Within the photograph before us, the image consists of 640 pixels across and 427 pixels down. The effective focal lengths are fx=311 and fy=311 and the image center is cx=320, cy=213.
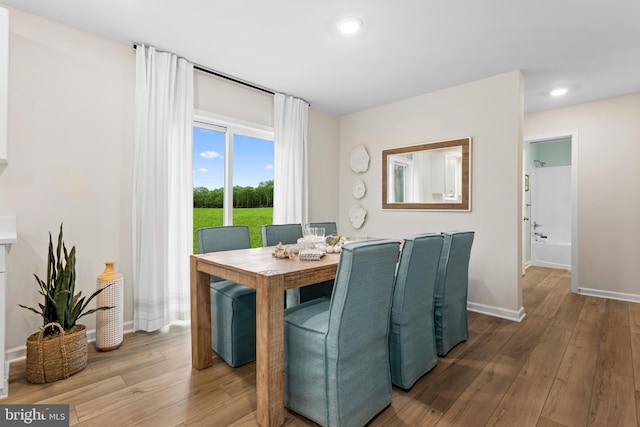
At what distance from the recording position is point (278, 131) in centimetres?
384

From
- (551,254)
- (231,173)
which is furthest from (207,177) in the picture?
(551,254)

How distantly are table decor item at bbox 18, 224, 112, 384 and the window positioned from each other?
125 cm

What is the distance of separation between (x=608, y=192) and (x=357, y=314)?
417cm

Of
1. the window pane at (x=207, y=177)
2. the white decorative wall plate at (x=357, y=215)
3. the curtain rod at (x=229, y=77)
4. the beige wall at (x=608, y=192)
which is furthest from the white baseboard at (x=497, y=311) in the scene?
the curtain rod at (x=229, y=77)

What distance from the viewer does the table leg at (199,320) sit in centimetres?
210

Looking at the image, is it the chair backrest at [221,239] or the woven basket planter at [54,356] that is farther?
the chair backrest at [221,239]

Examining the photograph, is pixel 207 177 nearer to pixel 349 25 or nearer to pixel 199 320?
pixel 199 320

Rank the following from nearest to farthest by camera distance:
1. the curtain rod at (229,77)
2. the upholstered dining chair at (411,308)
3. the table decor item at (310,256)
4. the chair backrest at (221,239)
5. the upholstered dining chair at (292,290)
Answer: the upholstered dining chair at (411,308) → the table decor item at (310,256) → the chair backrest at (221,239) → the upholstered dining chair at (292,290) → the curtain rod at (229,77)

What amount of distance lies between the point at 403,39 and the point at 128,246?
2.91 metres

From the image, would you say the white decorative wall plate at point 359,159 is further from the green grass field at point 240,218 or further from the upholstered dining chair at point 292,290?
the upholstered dining chair at point 292,290

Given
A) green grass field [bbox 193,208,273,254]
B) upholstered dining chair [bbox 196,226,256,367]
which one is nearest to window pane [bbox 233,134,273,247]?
green grass field [bbox 193,208,273,254]

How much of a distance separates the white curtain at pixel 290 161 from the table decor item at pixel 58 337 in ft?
7.07

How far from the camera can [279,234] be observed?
9.93ft

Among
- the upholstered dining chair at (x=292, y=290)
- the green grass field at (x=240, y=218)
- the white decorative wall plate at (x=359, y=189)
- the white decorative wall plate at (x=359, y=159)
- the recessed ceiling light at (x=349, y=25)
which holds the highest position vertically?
the recessed ceiling light at (x=349, y=25)
